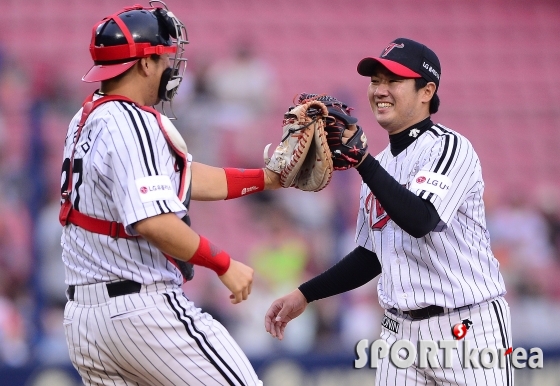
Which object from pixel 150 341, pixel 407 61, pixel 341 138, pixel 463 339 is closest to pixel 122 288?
pixel 150 341

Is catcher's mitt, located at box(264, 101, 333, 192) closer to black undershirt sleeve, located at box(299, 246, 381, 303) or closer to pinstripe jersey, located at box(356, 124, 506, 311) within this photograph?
pinstripe jersey, located at box(356, 124, 506, 311)

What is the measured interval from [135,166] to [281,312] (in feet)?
4.57

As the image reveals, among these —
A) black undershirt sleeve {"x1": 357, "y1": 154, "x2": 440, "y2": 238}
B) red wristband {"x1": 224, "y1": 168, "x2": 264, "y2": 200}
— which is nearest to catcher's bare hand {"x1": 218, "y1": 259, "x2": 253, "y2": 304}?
black undershirt sleeve {"x1": 357, "y1": 154, "x2": 440, "y2": 238}

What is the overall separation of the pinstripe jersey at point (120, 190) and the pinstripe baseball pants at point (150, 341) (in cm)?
8

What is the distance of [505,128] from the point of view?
8.55 meters

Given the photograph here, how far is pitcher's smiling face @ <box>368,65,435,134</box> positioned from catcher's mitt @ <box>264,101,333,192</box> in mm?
379

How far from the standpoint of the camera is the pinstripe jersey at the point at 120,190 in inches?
116

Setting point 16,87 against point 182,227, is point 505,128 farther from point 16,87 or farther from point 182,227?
point 182,227

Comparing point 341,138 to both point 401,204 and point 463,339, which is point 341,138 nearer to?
point 401,204

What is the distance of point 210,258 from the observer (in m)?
3.01

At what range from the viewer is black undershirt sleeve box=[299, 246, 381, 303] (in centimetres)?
410

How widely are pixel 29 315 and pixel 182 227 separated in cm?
331

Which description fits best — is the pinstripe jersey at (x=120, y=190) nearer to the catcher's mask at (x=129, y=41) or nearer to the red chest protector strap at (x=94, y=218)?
the red chest protector strap at (x=94, y=218)

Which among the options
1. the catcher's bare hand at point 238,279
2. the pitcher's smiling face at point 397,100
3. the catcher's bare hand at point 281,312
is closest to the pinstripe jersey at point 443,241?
the pitcher's smiling face at point 397,100
